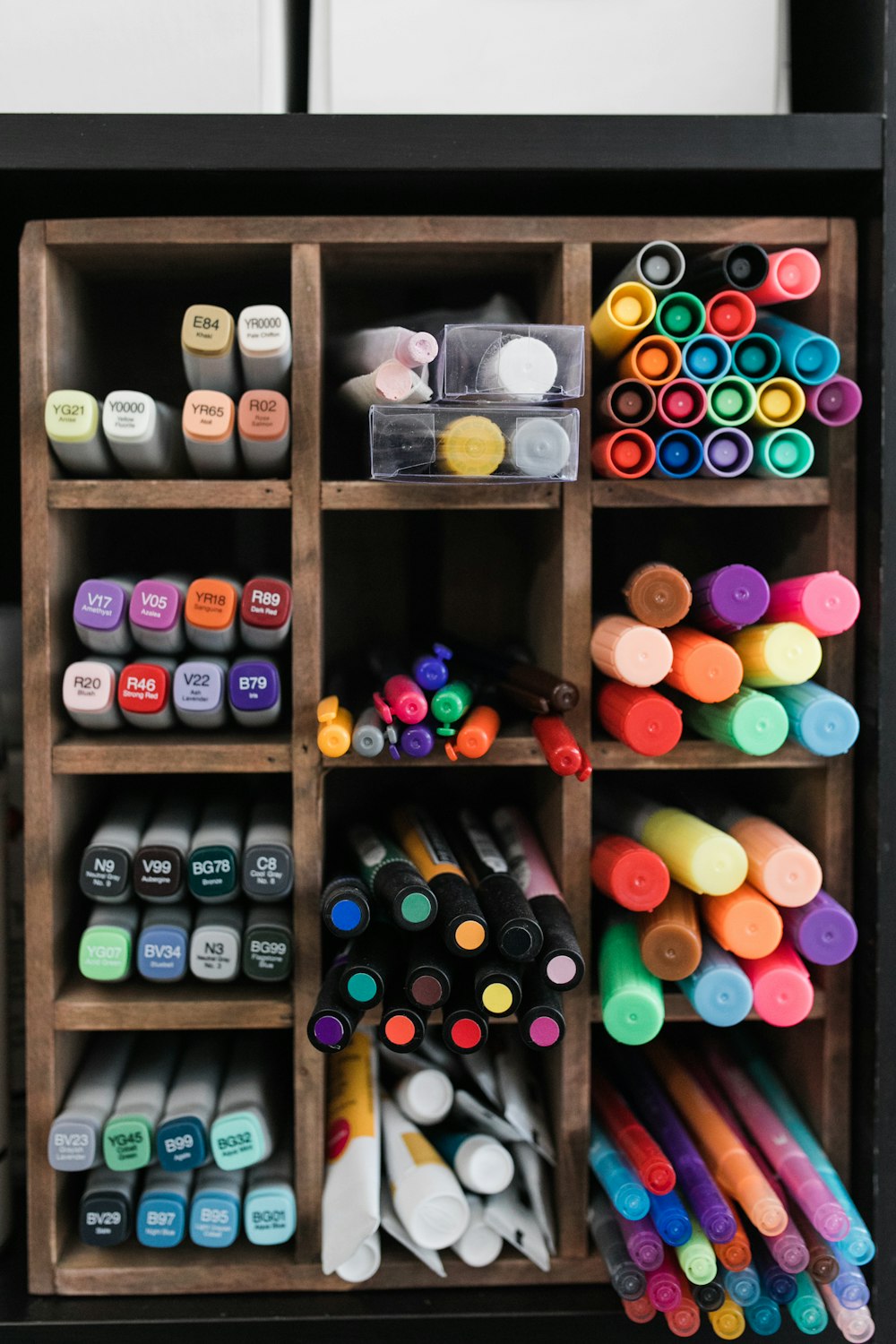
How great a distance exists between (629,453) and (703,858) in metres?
0.29

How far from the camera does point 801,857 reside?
0.64 meters

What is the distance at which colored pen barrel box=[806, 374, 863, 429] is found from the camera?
0.65m

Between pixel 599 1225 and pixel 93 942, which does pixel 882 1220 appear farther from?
pixel 93 942

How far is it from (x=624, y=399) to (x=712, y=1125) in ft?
1.78

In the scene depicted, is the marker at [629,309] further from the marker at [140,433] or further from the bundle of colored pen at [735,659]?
the marker at [140,433]

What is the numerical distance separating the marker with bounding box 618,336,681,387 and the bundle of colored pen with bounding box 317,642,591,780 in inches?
8.6

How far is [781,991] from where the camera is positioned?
642 mm

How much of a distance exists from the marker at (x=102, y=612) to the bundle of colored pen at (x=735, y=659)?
35 centimetres

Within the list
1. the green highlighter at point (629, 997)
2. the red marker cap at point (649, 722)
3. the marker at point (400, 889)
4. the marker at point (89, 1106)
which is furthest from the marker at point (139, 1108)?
the red marker cap at point (649, 722)

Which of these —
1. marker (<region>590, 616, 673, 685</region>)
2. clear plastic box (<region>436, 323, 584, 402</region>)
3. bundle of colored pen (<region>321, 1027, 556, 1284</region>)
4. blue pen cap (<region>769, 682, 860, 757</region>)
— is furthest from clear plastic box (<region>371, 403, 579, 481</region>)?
bundle of colored pen (<region>321, 1027, 556, 1284</region>)

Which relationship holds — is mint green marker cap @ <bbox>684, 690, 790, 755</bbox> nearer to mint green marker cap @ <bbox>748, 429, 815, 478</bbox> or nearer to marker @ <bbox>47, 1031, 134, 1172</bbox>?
mint green marker cap @ <bbox>748, 429, 815, 478</bbox>

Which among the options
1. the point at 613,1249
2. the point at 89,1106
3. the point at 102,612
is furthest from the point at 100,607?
the point at 613,1249

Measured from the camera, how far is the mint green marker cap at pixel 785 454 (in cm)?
65

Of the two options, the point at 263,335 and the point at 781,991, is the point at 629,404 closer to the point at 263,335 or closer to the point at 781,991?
the point at 263,335
